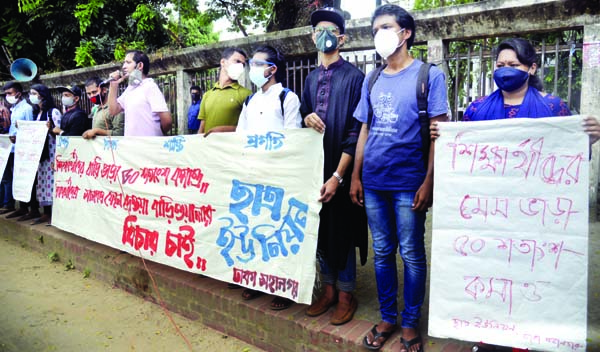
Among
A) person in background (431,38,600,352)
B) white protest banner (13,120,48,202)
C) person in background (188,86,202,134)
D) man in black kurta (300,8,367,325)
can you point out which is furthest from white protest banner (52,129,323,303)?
person in background (188,86,202,134)

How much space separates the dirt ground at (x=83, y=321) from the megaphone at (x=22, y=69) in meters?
3.79

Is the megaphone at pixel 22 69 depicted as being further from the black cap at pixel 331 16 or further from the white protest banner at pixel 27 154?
the black cap at pixel 331 16

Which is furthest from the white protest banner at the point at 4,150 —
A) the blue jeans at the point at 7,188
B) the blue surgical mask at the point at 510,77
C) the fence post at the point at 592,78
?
the fence post at the point at 592,78

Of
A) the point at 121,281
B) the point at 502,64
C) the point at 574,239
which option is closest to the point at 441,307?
the point at 574,239

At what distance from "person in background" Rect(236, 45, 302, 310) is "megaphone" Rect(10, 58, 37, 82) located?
5718mm

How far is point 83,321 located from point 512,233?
339cm

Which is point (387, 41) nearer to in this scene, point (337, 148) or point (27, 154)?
point (337, 148)

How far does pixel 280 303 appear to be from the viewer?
3.21m

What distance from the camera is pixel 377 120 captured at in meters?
2.62

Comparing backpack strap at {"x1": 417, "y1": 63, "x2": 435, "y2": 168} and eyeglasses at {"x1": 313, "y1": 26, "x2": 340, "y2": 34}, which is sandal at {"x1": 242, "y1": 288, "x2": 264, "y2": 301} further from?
eyeglasses at {"x1": 313, "y1": 26, "x2": 340, "y2": 34}

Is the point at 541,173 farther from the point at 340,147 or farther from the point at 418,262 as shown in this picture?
the point at 340,147

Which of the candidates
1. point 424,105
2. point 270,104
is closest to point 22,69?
point 270,104

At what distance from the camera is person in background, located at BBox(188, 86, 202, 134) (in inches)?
281

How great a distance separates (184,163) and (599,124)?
2836mm
